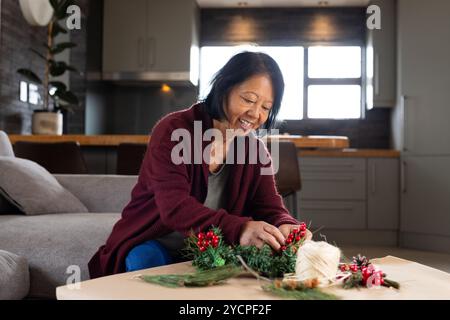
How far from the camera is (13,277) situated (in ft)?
5.73

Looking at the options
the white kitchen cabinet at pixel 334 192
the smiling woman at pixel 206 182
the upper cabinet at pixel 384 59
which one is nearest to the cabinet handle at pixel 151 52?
the white kitchen cabinet at pixel 334 192

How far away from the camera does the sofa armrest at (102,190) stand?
272 cm

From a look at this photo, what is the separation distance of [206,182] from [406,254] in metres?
3.59

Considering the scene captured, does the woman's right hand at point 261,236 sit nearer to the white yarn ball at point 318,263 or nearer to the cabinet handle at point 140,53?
the white yarn ball at point 318,263

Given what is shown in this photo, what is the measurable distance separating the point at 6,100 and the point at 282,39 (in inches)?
124

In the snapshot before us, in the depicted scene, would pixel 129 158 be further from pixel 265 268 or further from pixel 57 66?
pixel 265 268

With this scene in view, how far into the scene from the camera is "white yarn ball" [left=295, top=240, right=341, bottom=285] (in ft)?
3.36

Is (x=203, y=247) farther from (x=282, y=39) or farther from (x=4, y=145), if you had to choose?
(x=282, y=39)

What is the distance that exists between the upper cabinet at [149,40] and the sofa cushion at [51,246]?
3971 mm

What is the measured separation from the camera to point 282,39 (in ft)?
20.8

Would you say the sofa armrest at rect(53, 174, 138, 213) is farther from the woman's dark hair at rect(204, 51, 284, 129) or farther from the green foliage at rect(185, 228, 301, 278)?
the green foliage at rect(185, 228, 301, 278)

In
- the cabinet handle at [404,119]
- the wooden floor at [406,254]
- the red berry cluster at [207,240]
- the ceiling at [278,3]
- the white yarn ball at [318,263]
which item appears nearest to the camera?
the white yarn ball at [318,263]

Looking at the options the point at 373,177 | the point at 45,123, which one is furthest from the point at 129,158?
the point at 373,177
